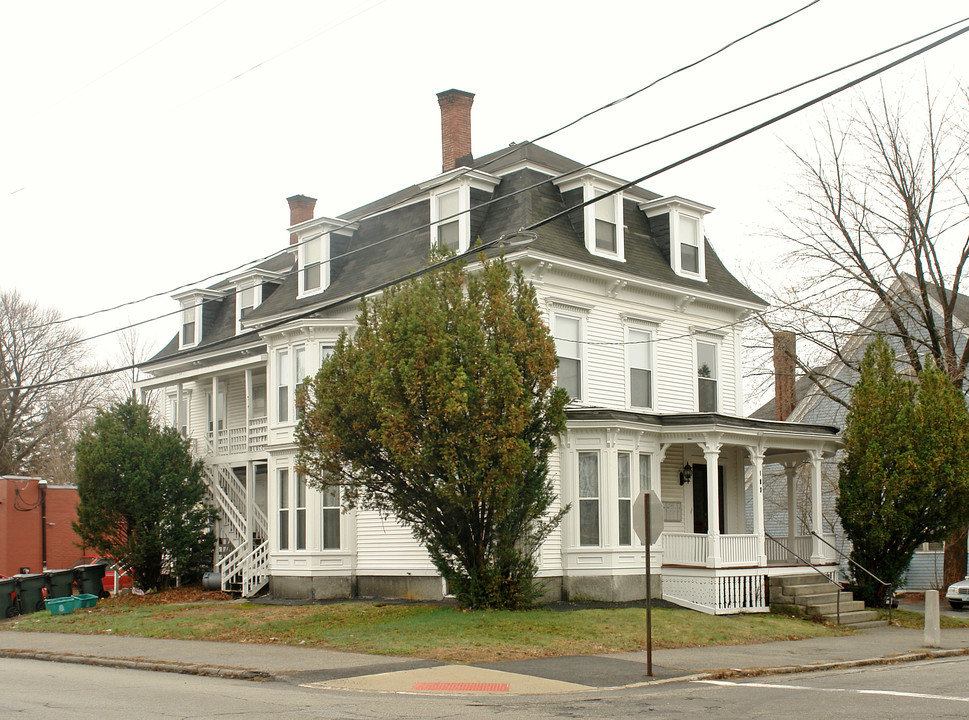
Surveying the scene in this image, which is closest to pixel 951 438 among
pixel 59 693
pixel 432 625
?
pixel 432 625

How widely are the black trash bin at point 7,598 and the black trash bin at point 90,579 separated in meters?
2.28

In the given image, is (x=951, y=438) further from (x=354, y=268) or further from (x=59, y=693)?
(x=59, y=693)

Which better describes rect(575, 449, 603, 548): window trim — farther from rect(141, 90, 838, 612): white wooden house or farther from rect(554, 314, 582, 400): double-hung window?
rect(554, 314, 582, 400): double-hung window

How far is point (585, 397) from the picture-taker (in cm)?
2345

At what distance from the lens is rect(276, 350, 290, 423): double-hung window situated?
26578mm

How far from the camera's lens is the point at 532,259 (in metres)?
22.4

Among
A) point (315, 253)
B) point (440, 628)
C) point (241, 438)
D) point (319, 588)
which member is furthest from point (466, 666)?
point (241, 438)

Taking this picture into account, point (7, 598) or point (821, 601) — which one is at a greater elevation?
point (821, 601)

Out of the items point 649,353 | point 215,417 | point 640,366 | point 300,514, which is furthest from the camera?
point 215,417

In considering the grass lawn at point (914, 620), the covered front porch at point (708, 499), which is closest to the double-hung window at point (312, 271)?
the covered front porch at point (708, 499)

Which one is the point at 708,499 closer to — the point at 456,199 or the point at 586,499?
the point at 586,499

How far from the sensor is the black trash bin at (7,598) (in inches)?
997

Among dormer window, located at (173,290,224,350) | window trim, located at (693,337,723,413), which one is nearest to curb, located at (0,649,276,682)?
window trim, located at (693,337,723,413)

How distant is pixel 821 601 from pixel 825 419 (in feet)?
51.9
